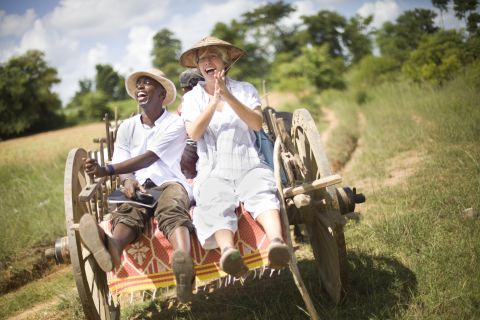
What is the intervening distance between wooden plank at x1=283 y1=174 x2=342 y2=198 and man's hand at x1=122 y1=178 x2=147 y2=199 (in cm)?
120

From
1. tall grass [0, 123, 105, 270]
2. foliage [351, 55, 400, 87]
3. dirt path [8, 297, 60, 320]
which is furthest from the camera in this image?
foliage [351, 55, 400, 87]

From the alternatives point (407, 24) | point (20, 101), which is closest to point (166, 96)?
point (20, 101)

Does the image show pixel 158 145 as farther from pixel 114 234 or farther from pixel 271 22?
pixel 271 22

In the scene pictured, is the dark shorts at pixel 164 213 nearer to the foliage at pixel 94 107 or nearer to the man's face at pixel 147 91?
the man's face at pixel 147 91

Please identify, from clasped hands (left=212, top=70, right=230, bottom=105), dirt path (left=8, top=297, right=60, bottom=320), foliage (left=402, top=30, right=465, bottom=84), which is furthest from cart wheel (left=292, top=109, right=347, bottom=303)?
foliage (left=402, top=30, right=465, bottom=84)

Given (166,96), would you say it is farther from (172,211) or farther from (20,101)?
(20,101)

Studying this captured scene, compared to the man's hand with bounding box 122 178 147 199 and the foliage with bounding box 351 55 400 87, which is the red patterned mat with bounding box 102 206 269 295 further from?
the foliage with bounding box 351 55 400 87

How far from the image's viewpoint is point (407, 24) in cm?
2959

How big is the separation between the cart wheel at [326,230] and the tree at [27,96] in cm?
2563

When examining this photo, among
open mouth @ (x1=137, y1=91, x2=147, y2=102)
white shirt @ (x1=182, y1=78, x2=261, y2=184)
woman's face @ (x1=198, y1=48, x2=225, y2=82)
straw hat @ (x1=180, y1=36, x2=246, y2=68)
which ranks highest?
straw hat @ (x1=180, y1=36, x2=246, y2=68)

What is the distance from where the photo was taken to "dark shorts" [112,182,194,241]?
2.71m

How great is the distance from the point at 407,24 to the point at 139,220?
3219 cm

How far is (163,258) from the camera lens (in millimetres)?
2842

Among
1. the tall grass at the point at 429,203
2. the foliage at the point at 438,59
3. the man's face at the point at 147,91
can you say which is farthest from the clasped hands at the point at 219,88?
the foliage at the point at 438,59
